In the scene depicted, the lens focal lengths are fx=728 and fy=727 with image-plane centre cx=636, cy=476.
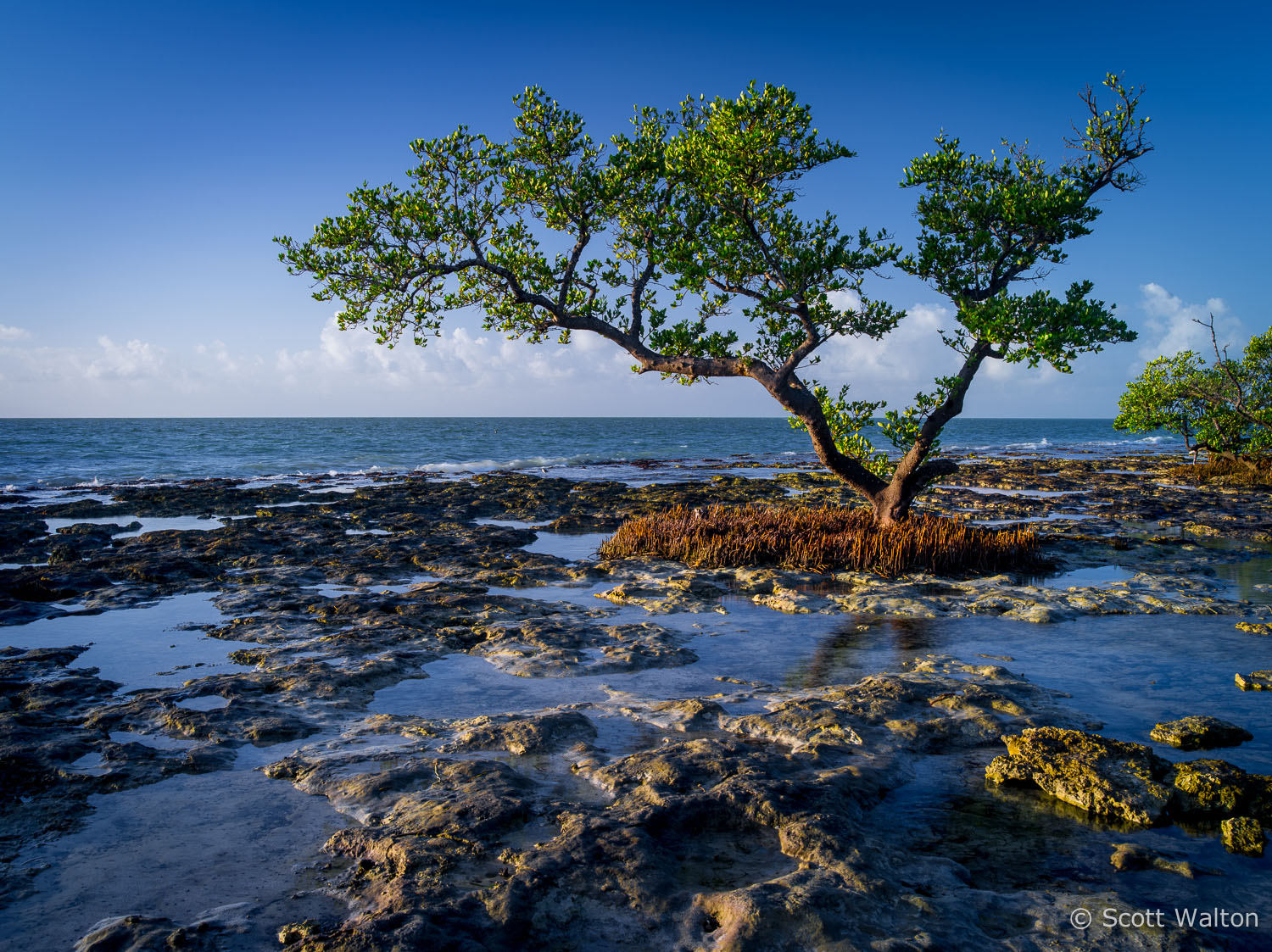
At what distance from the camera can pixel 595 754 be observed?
5098mm

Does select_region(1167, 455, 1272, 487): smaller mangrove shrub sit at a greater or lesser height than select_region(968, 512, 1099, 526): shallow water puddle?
greater

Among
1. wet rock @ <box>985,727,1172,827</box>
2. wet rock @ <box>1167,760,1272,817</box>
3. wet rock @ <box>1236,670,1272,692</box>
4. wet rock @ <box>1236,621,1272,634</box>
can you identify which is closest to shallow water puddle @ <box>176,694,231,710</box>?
wet rock @ <box>985,727,1172,827</box>

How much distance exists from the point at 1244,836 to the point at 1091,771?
2.45 feet

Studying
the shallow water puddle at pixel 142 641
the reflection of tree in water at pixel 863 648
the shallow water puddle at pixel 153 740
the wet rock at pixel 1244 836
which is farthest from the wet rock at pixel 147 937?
the wet rock at pixel 1244 836

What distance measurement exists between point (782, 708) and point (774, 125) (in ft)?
30.9

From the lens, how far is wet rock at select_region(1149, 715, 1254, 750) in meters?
5.24

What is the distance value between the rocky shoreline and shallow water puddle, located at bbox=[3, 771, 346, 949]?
4 cm

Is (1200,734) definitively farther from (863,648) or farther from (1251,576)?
(1251,576)

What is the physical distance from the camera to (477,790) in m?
4.40

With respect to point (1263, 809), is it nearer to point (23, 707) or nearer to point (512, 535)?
point (23, 707)

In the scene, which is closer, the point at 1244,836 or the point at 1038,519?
the point at 1244,836

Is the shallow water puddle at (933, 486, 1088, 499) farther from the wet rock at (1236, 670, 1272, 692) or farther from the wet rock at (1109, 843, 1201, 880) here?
the wet rock at (1109, 843, 1201, 880)

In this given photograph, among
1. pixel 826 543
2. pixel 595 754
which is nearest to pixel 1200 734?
pixel 595 754

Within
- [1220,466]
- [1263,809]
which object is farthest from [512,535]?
[1220,466]
